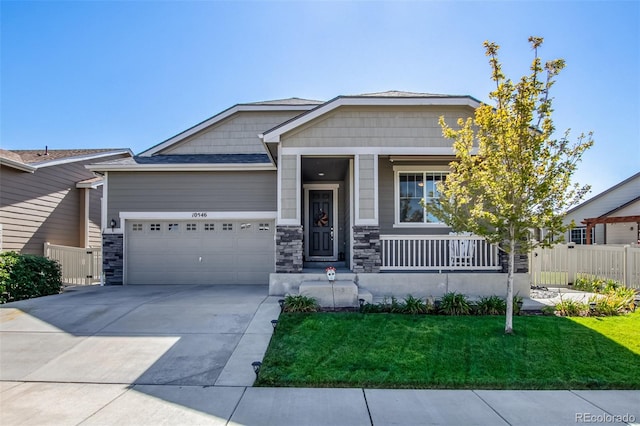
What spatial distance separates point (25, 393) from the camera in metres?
4.38

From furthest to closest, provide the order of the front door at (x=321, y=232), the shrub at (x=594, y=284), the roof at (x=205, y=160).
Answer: the front door at (x=321, y=232) → the roof at (x=205, y=160) → the shrub at (x=594, y=284)

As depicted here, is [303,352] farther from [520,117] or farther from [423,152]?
[423,152]

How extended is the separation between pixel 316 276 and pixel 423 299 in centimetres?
251

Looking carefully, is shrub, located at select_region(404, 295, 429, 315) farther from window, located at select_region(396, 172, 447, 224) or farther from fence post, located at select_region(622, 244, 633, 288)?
fence post, located at select_region(622, 244, 633, 288)

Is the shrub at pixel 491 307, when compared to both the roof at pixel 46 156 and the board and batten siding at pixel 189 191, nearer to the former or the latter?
the board and batten siding at pixel 189 191

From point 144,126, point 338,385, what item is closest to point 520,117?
point 338,385

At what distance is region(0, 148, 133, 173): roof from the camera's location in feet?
37.3

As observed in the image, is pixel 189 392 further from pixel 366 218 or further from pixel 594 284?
pixel 594 284

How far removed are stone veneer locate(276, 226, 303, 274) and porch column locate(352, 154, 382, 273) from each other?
1.36m

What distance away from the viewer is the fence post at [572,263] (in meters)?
10.3

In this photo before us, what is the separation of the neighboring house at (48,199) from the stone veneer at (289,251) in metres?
8.86

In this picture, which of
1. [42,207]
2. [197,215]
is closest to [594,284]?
[197,215]

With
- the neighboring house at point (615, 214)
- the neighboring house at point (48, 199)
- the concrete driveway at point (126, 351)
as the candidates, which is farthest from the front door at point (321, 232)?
the neighboring house at point (615, 214)

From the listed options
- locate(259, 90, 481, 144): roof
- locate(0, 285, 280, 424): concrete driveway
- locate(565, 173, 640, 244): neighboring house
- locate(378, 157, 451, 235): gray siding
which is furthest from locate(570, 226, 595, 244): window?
locate(0, 285, 280, 424): concrete driveway
